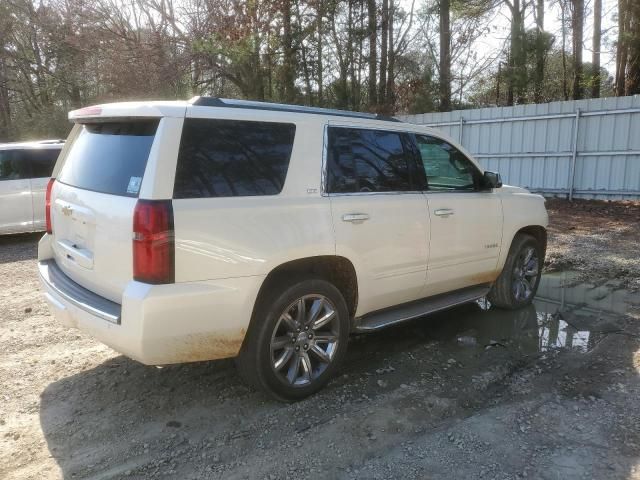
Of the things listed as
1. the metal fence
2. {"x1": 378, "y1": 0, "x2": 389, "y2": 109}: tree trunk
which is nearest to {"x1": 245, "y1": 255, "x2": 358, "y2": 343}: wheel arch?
the metal fence

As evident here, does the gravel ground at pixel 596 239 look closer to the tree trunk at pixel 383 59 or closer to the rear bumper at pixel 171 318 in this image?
the rear bumper at pixel 171 318

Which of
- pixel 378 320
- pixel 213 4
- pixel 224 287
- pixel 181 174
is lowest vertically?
pixel 378 320

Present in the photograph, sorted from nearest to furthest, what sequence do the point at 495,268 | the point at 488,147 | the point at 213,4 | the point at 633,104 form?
the point at 495,268
the point at 633,104
the point at 488,147
the point at 213,4

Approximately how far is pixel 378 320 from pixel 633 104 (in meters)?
10.7

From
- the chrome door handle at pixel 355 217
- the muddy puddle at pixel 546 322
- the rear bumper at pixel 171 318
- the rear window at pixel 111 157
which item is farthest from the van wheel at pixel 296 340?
the muddy puddle at pixel 546 322

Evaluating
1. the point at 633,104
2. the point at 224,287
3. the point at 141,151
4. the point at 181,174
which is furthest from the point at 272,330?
the point at 633,104

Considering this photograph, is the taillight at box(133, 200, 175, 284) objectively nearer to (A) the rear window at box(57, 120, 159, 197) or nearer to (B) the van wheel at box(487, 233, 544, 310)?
(A) the rear window at box(57, 120, 159, 197)

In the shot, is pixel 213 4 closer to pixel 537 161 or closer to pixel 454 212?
pixel 537 161

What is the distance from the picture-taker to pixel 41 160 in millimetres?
9391

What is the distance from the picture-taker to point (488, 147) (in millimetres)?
14688

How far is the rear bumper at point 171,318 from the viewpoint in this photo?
2.89 m

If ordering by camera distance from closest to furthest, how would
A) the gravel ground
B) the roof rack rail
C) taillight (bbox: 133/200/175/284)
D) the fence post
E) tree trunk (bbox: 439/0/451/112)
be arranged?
taillight (bbox: 133/200/175/284) → the roof rack rail → the gravel ground → the fence post → tree trunk (bbox: 439/0/451/112)

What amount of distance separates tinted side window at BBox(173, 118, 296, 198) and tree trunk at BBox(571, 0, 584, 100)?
16789 millimetres

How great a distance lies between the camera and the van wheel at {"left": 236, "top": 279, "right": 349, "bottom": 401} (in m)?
3.34
